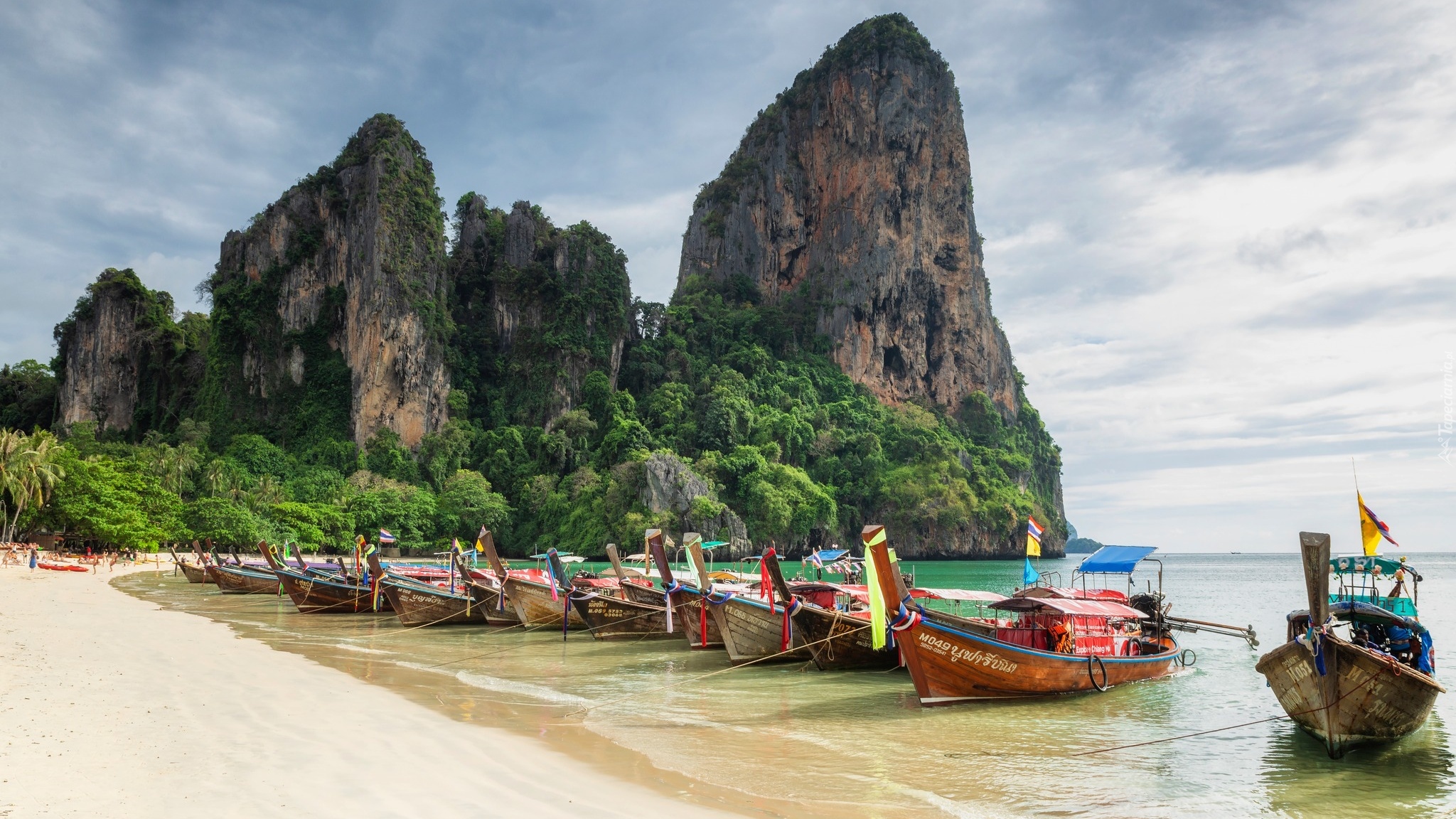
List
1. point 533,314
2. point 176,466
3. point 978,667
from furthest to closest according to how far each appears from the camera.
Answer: point 533,314 → point 176,466 → point 978,667

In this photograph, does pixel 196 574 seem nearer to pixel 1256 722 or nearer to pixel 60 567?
pixel 60 567

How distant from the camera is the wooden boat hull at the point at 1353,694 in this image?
11.3 metres

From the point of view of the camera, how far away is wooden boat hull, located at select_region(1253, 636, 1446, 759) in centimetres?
1128

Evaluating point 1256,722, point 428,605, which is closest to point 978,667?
point 1256,722

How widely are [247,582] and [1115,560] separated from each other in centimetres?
3351

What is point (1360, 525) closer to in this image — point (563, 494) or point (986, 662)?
point (986, 662)

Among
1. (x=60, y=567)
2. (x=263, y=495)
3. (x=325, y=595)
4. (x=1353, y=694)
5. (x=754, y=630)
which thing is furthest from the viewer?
(x=263, y=495)

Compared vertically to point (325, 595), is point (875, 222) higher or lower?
higher

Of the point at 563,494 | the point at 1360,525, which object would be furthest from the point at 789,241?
the point at 1360,525

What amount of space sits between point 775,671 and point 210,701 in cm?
1006

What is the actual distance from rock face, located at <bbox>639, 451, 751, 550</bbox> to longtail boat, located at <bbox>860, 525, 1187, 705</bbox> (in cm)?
5007

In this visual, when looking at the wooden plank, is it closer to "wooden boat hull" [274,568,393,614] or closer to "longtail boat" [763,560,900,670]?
"longtail boat" [763,560,900,670]

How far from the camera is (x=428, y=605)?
26.0 metres

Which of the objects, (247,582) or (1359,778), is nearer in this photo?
(1359,778)
